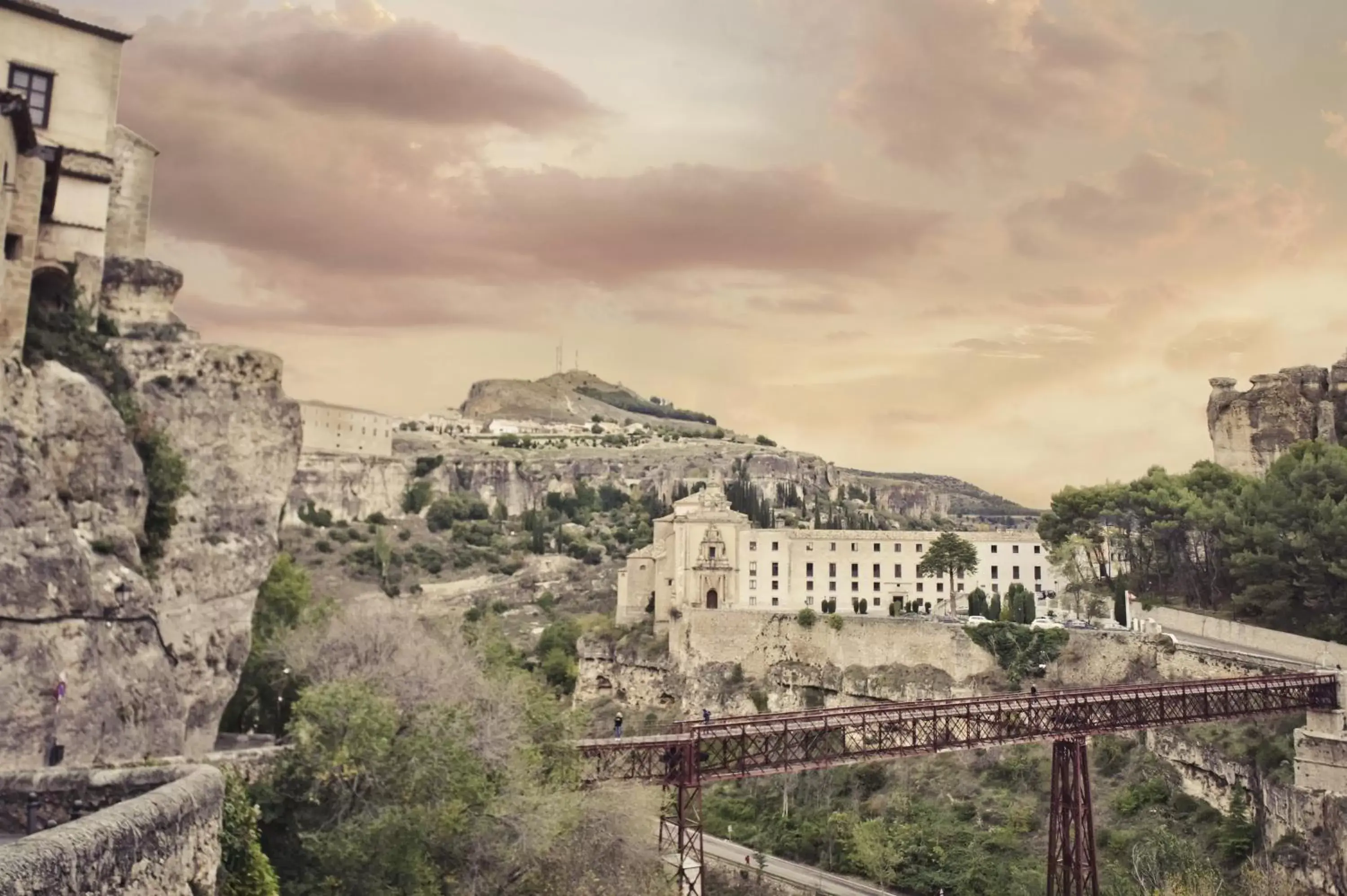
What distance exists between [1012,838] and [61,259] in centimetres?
3861

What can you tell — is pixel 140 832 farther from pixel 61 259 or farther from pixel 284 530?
pixel 284 530

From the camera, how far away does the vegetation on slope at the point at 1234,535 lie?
45969mm

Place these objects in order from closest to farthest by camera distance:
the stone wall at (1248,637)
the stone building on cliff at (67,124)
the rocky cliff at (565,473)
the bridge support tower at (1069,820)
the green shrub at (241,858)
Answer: the green shrub at (241,858)
the stone building on cliff at (67,124)
the bridge support tower at (1069,820)
the stone wall at (1248,637)
the rocky cliff at (565,473)

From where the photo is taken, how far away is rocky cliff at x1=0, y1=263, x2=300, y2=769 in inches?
802

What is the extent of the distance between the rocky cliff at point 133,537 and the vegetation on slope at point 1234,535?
39.3 meters

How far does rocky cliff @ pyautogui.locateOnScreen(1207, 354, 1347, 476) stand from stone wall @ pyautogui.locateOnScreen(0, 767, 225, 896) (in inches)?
2417

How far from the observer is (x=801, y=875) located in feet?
153

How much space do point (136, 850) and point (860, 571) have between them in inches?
2502

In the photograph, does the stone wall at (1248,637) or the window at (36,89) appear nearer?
the window at (36,89)

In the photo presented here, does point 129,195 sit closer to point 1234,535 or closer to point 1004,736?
point 1004,736

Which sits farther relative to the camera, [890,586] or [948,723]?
[890,586]

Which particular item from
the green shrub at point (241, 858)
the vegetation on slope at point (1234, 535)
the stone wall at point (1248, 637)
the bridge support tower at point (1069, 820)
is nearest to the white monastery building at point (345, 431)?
the vegetation on slope at point (1234, 535)

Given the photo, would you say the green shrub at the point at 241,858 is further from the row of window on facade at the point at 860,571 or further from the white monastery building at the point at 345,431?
the white monastery building at the point at 345,431

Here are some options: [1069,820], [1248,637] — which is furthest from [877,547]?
[1069,820]
